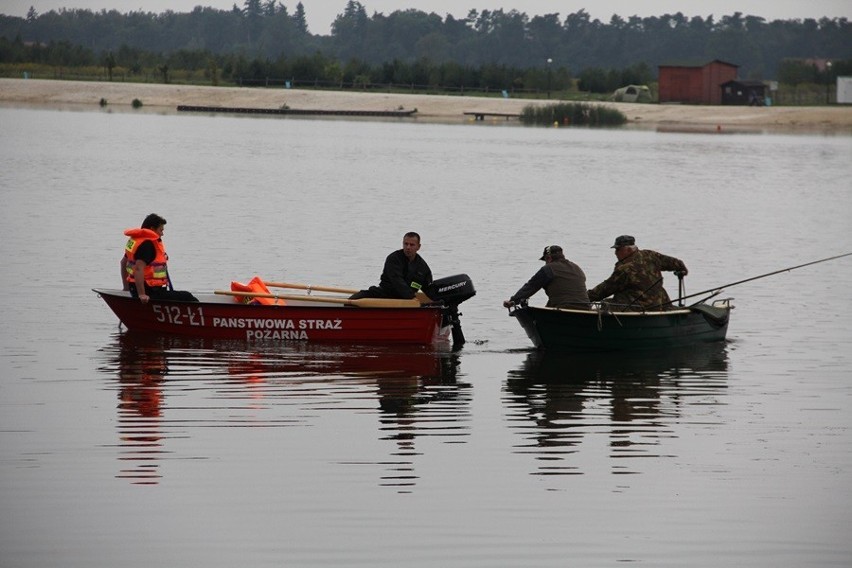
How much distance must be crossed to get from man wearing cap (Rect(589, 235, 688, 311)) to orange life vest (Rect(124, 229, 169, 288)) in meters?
5.48

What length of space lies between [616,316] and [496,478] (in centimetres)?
608

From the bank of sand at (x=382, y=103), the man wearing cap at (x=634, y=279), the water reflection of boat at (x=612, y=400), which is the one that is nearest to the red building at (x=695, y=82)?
the bank of sand at (x=382, y=103)

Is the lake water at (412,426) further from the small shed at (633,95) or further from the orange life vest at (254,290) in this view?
the small shed at (633,95)

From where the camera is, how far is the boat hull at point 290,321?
706 inches

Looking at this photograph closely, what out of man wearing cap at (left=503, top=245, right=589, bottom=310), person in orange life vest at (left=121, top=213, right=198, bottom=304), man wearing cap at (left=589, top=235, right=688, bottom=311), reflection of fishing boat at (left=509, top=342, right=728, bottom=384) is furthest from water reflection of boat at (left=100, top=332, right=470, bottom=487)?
man wearing cap at (left=589, top=235, right=688, bottom=311)

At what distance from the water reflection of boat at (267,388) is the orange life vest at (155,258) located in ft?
2.68

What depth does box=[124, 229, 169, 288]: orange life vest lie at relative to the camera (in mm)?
17531

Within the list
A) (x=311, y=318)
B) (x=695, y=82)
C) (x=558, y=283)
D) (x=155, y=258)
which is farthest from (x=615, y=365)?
(x=695, y=82)

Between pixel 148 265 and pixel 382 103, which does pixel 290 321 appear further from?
pixel 382 103

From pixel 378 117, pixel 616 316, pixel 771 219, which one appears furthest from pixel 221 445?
pixel 378 117

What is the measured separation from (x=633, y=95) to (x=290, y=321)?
97743 millimetres

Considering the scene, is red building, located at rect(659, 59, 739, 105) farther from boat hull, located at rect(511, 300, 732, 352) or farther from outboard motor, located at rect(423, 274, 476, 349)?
outboard motor, located at rect(423, 274, 476, 349)

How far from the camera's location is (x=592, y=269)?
91.7ft

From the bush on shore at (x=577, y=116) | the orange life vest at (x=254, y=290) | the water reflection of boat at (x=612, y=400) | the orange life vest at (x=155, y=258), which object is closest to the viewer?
the water reflection of boat at (x=612, y=400)
